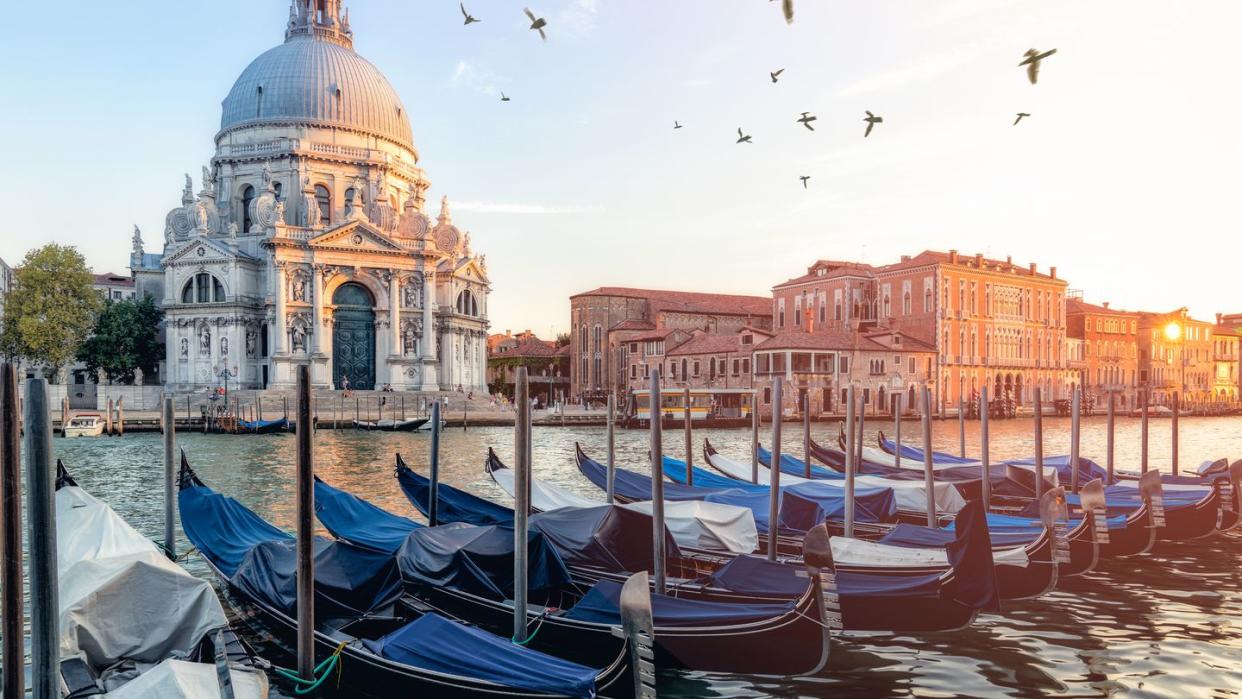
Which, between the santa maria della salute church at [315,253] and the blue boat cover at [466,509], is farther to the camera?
the santa maria della salute church at [315,253]

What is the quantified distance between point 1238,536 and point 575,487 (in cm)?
1006

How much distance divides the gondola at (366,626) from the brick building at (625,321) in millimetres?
39707

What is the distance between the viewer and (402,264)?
39500mm

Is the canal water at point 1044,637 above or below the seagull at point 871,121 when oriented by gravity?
below

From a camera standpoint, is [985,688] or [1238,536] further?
[1238,536]

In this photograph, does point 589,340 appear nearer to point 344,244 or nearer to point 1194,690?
point 344,244

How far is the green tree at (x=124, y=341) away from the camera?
39594 mm

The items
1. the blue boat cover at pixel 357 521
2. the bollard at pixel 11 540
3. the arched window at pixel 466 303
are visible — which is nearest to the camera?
the bollard at pixel 11 540

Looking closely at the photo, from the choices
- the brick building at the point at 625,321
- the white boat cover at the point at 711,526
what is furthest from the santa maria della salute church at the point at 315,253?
the white boat cover at the point at 711,526

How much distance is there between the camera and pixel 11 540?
4340mm

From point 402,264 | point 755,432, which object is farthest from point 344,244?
point 755,432

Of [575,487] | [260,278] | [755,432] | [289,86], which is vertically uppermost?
[289,86]

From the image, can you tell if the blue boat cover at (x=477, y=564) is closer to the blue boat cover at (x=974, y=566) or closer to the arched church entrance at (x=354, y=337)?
the blue boat cover at (x=974, y=566)

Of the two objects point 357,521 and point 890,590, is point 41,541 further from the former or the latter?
point 890,590
